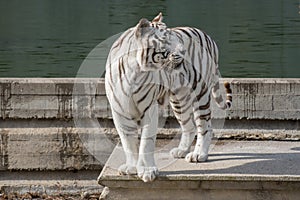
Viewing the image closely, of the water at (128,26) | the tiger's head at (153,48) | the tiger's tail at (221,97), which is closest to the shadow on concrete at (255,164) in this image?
the tiger's tail at (221,97)

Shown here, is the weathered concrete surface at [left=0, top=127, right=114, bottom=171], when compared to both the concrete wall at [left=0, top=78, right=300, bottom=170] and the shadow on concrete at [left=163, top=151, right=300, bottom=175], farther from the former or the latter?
the shadow on concrete at [left=163, top=151, right=300, bottom=175]

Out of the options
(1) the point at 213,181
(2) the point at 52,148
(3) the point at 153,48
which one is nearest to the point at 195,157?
(1) the point at 213,181

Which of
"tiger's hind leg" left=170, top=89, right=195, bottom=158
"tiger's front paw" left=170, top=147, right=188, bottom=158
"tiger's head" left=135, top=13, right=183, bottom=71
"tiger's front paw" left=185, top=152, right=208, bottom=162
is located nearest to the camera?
"tiger's head" left=135, top=13, right=183, bottom=71

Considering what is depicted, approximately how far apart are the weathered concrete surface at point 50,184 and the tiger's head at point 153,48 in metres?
1.91

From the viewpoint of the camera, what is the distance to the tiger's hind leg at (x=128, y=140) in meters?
5.63

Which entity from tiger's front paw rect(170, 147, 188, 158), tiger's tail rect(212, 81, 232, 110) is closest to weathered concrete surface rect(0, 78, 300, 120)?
tiger's tail rect(212, 81, 232, 110)

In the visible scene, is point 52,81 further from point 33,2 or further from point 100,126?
point 33,2

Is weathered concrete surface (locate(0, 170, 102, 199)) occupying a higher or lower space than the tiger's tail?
lower

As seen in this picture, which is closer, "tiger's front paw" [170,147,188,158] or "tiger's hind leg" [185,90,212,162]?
"tiger's hind leg" [185,90,212,162]

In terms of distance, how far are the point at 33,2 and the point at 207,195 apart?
76.4 ft

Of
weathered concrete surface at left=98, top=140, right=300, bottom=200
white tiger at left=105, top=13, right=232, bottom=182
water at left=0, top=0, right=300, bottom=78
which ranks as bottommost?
water at left=0, top=0, right=300, bottom=78

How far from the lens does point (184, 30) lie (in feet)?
19.5

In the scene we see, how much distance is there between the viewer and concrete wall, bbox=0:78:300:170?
697cm

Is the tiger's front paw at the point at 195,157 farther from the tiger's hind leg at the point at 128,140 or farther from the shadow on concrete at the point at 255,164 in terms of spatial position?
the tiger's hind leg at the point at 128,140
